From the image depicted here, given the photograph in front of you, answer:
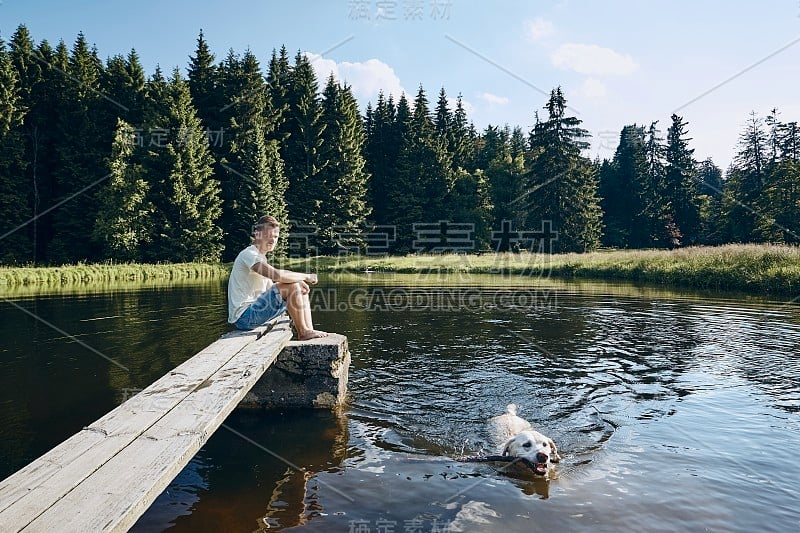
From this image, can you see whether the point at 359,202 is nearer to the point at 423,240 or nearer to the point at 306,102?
the point at 423,240

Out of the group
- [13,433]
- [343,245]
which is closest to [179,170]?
[343,245]

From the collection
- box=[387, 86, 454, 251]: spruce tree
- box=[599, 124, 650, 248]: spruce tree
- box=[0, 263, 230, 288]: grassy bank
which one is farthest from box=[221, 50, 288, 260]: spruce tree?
box=[599, 124, 650, 248]: spruce tree

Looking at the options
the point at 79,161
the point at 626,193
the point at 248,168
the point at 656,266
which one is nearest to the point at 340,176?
the point at 248,168

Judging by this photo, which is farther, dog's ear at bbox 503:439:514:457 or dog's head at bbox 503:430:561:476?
dog's ear at bbox 503:439:514:457

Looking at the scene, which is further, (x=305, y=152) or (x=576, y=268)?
(x=305, y=152)

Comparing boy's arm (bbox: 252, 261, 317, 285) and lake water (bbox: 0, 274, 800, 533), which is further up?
boy's arm (bbox: 252, 261, 317, 285)

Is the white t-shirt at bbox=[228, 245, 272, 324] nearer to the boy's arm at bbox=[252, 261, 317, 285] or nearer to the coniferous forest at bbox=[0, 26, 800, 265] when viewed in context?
the boy's arm at bbox=[252, 261, 317, 285]

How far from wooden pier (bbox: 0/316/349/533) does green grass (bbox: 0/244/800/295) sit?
23558 mm

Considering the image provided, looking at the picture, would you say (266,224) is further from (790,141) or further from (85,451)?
(790,141)

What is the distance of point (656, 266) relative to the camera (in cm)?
2912

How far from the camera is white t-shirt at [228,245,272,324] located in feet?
25.5

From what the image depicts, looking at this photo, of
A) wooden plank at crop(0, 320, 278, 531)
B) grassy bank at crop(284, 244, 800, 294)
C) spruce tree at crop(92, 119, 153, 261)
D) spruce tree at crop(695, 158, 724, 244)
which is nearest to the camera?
wooden plank at crop(0, 320, 278, 531)

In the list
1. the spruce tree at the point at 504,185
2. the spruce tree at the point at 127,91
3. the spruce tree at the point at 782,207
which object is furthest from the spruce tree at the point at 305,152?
the spruce tree at the point at 782,207

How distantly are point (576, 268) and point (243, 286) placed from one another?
30.3m
